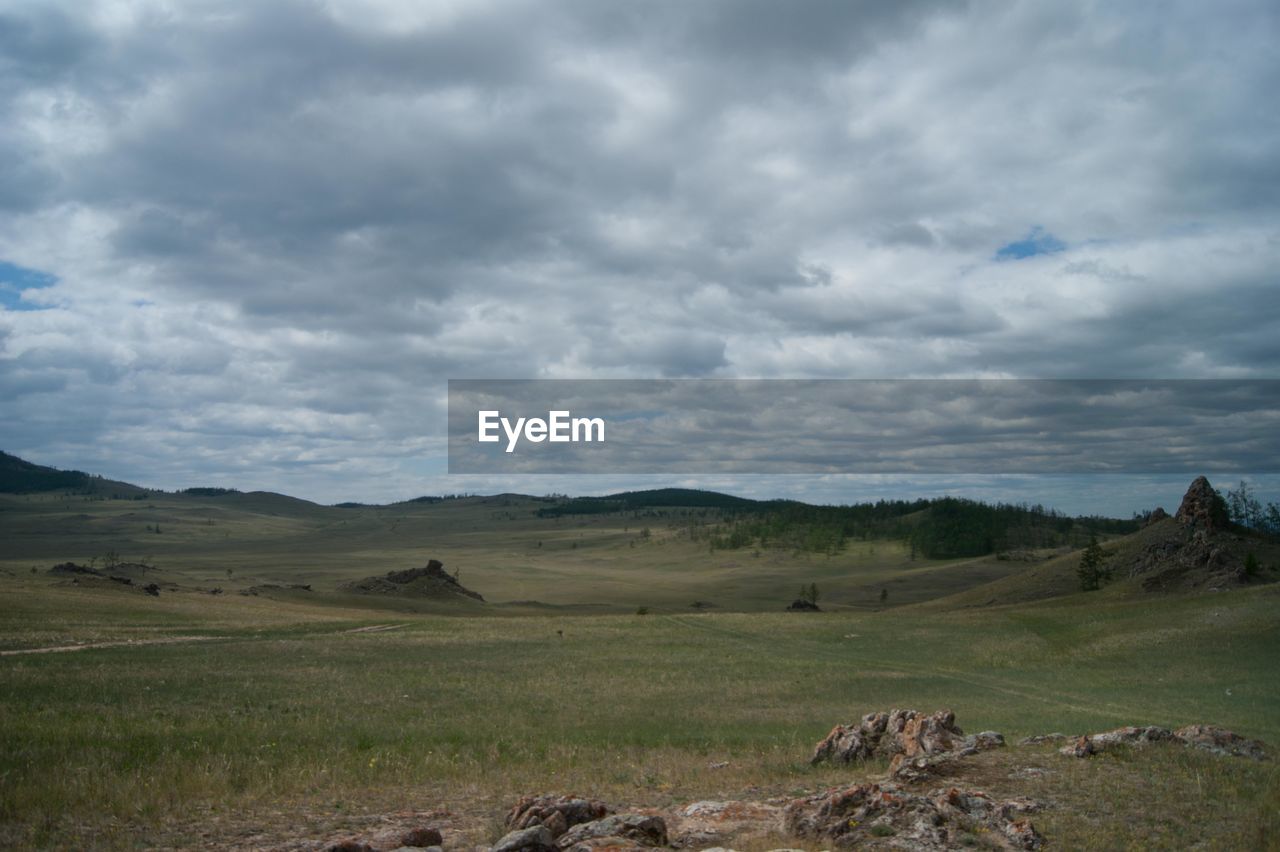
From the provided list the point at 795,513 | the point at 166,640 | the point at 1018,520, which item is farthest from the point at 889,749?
the point at 795,513

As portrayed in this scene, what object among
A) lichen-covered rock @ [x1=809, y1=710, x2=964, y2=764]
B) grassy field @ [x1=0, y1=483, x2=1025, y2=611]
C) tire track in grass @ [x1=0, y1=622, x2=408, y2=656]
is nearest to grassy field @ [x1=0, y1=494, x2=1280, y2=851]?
tire track in grass @ [x1=0, y1=622, x2=408, y2=656]

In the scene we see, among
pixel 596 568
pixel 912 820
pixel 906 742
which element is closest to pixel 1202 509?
pixel 906 742

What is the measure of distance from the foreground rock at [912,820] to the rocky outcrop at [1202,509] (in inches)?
2385

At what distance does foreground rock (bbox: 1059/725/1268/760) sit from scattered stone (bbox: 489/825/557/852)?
28.9 feet

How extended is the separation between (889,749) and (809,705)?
9.61m

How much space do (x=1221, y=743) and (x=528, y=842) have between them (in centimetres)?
1131

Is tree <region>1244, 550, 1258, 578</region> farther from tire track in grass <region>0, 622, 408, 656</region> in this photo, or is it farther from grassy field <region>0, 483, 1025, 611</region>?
tire track in grass <region>0, 622, 408, 656</region>

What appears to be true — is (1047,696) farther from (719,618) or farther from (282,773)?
(719,618)

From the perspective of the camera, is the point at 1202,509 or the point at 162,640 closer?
the point at 162,640

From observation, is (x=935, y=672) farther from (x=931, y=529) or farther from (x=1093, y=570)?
(x=931, y=529)

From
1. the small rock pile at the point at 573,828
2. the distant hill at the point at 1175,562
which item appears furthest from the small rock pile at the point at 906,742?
the distant hill at the point at 1175,562

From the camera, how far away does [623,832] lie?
10.2 meters

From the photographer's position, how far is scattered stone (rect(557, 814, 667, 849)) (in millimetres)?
9866

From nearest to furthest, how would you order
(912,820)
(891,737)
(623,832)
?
(623,832), (912,820), (891,737)
